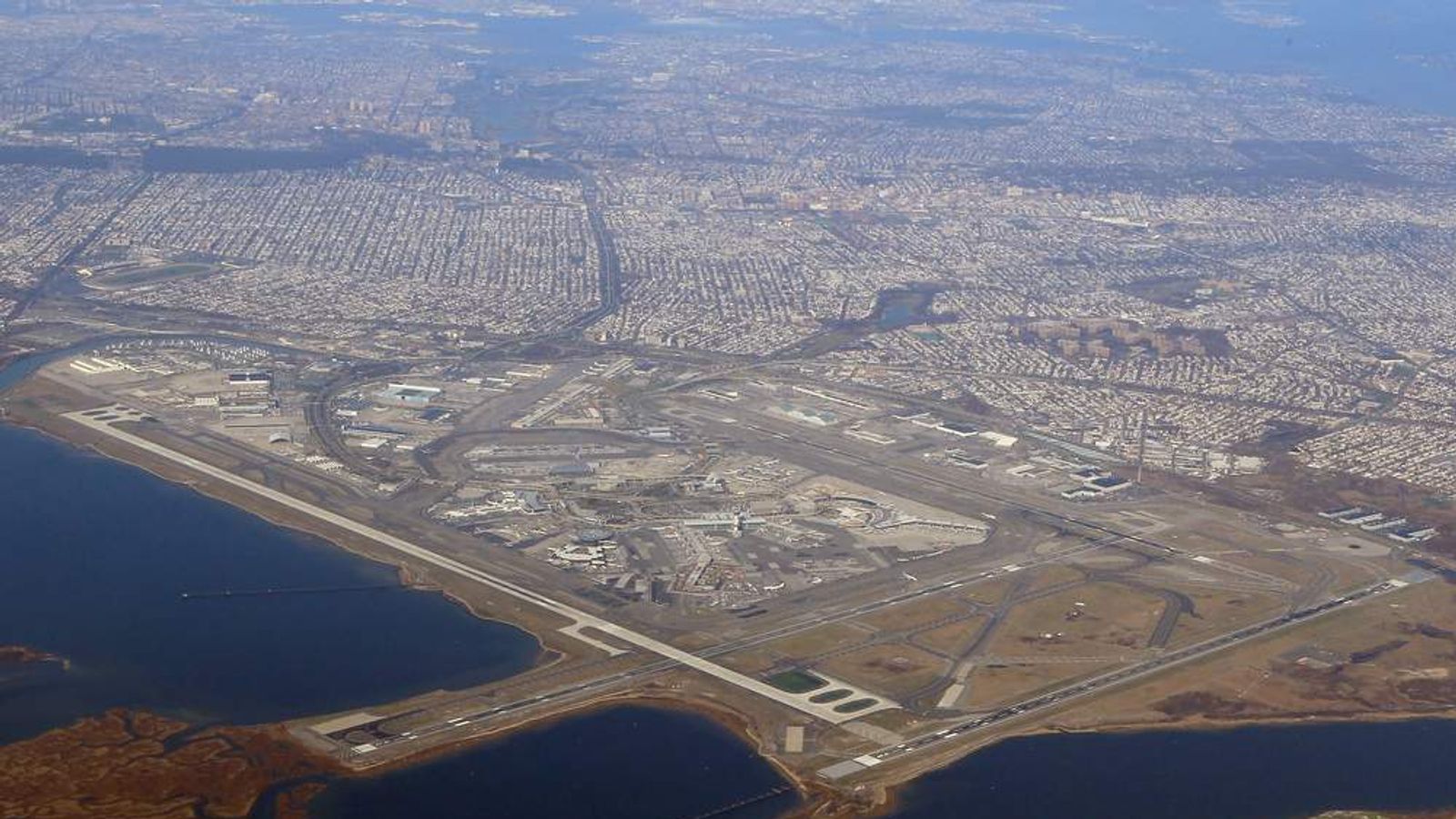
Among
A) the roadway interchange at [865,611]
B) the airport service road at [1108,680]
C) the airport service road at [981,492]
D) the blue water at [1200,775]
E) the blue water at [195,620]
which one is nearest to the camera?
the blue water at [1200,775]

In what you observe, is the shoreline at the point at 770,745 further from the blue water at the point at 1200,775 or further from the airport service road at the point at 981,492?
the airport service road at the point at 981,492

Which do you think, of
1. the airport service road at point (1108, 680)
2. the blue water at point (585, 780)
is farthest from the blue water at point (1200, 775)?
the blue water at point (585, 780)

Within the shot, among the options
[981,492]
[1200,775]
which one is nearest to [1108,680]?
[1200,775]

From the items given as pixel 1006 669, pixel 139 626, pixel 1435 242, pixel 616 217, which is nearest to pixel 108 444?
pixel 139 626

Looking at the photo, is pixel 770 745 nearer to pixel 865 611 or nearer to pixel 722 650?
pixel 722 650

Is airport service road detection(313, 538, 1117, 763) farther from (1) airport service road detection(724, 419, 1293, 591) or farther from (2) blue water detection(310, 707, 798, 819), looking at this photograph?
(1) airport service road detection(724, 419, 1293, 591)

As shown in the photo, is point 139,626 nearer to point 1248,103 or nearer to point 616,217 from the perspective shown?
point 616,217

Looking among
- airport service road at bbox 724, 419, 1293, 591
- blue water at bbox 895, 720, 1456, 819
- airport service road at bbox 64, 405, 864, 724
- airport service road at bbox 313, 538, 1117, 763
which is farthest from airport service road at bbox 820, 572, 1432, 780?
airport service road at bbox 724, 419, 1293, 591
